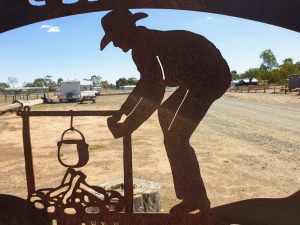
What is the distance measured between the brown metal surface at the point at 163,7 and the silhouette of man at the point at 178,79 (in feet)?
0.47

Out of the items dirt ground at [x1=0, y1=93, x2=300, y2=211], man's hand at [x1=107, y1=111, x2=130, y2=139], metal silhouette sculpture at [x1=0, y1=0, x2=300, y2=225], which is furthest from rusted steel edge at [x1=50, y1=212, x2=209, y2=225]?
dirt ground at [x1=0, y1=93, x2=300, y2=211]

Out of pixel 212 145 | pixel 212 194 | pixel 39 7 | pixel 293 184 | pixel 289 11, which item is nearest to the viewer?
pixel 289 11

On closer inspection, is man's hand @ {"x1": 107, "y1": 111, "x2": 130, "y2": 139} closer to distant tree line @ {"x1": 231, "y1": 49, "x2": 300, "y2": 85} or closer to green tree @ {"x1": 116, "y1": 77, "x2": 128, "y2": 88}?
distant tree line @ {"x1": 231, "y1": 49, "x2": 300, "y2": 85}

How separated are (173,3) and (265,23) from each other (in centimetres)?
78

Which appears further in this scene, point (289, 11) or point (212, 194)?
point (212, 194)

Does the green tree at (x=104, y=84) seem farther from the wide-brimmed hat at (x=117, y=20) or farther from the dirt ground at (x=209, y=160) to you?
the wide-brimmed hat at (x=117, y=20)

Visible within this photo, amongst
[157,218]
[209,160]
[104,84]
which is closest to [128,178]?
[157,218]

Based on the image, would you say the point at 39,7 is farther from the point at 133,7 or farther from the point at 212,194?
the point at 212,194

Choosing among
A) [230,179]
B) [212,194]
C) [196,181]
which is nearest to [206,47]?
[196,181]

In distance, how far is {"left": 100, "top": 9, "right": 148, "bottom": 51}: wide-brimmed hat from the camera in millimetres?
2951

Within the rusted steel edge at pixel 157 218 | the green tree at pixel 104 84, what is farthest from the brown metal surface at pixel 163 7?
the green tree at pixel 104 84

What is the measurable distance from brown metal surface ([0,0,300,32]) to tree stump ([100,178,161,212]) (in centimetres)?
315

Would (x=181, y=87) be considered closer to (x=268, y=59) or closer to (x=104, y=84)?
(x=268, y=59)

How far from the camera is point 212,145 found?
11.8m
